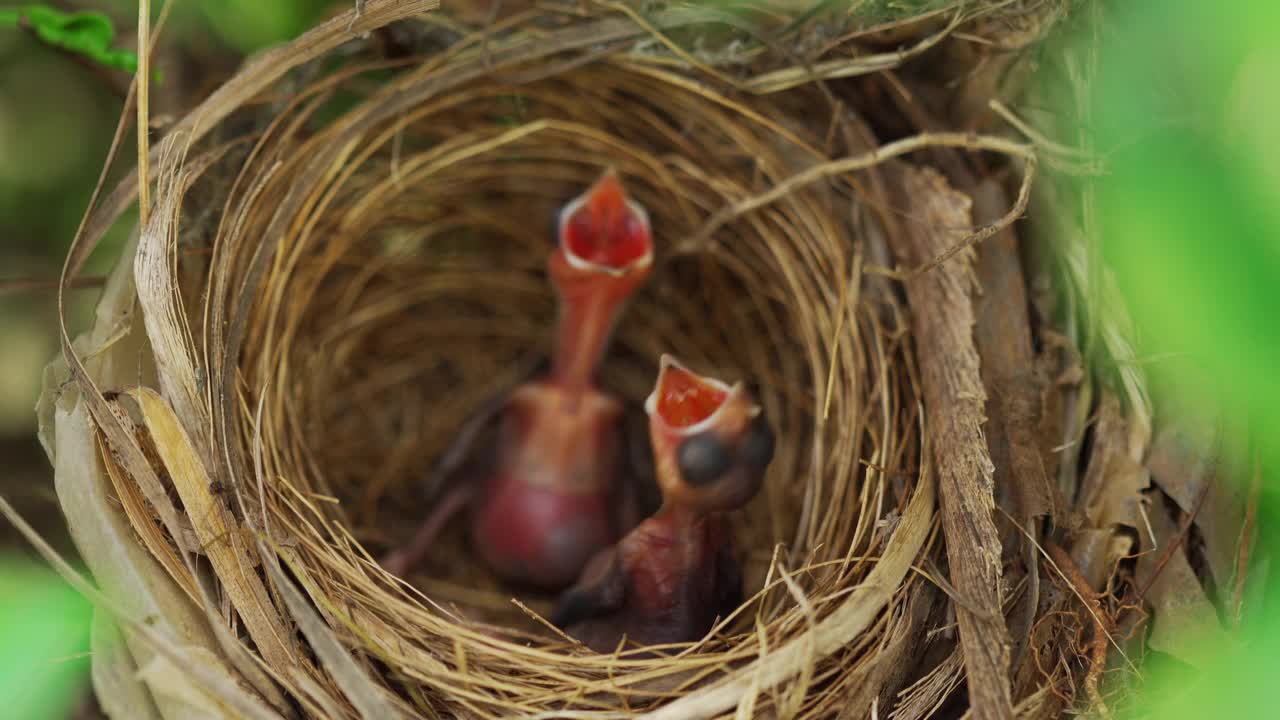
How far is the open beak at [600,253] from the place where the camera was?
1.45m

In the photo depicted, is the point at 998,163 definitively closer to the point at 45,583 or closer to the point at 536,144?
the point at 536,144

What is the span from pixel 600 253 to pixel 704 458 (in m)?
0.42

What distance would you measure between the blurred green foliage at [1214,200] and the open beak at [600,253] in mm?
926

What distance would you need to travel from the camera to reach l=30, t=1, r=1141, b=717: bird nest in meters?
1.07

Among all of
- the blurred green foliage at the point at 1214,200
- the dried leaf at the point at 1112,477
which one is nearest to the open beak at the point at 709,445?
the dried leaf at the point at 1112,477

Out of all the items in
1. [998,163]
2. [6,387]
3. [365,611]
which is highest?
[6,387]

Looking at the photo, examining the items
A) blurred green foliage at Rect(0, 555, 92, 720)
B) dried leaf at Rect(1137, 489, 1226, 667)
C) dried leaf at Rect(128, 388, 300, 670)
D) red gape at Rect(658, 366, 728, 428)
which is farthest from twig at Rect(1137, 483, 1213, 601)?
blurred green foliage at Rect(0, 555, 92, 720)

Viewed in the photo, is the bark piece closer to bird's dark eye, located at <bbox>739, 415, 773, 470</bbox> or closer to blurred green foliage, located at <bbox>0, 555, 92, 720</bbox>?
bird's dark eye, located at <bbox>739, 415, 773, 470</bbox>

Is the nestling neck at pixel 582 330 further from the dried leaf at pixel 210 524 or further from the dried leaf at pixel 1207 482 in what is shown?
the dried leaf at pixel 1207 482

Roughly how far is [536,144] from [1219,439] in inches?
41.8

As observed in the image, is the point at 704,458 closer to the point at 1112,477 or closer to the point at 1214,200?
the point at 1112,477

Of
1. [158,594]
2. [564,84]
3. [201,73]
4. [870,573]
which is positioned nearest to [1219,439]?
[870,573]

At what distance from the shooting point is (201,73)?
1608mm

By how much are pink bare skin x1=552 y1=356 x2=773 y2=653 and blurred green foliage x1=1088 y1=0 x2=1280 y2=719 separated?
2.25 ft
